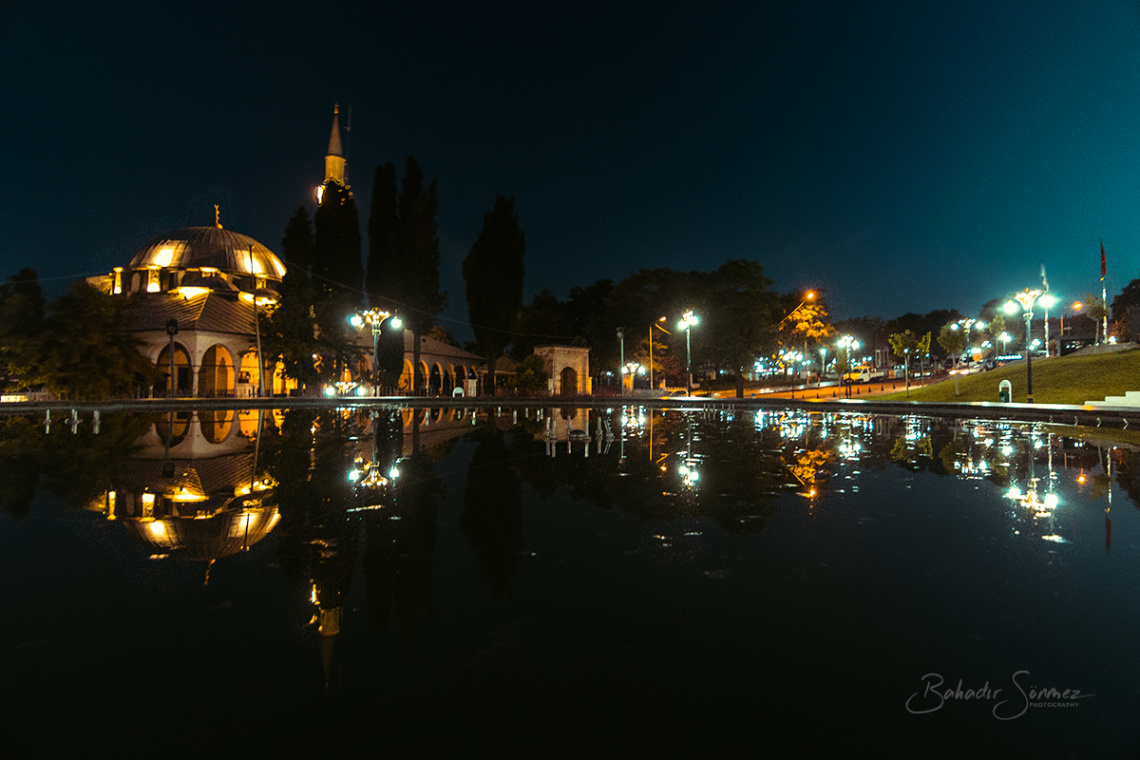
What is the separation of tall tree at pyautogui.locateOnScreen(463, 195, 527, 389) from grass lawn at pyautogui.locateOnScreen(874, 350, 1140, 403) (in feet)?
96.4

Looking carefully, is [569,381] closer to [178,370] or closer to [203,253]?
[178,370]

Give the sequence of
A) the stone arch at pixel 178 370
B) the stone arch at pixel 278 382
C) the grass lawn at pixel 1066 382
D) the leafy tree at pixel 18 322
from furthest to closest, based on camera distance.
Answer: the stone arch at pixel 278 382 < the stone arch at pixel 178 370 < the leafy tree at pixel 18 322 < the grass lawn at pixel 1066 382

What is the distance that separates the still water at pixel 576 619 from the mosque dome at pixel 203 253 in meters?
51.9

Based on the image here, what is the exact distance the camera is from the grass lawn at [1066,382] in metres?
28.9

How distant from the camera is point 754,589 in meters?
3.66

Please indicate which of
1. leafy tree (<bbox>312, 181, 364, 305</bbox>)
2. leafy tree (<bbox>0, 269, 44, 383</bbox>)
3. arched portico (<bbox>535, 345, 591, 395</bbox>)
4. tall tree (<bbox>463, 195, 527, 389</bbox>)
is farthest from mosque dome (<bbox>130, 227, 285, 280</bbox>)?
arched portico (<bbox>535, 345, 591, 395</bbox>)

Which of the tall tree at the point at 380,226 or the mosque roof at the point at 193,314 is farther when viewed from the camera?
the tall tree at the point at 380,226

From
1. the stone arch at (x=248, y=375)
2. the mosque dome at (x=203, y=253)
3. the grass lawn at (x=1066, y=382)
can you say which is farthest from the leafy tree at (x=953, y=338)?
the mosque dome at (x=203, y=253)

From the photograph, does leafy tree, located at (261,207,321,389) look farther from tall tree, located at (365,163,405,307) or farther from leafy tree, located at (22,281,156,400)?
leafy tree, located at (22,281,156,400)

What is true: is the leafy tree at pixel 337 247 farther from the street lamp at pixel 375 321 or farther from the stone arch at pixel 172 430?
the stone arch at pixel 172 430

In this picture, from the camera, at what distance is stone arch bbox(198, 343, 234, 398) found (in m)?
41.6

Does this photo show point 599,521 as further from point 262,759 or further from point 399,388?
point 399,388

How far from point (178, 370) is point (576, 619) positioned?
48.5m

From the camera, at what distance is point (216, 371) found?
43.0m
